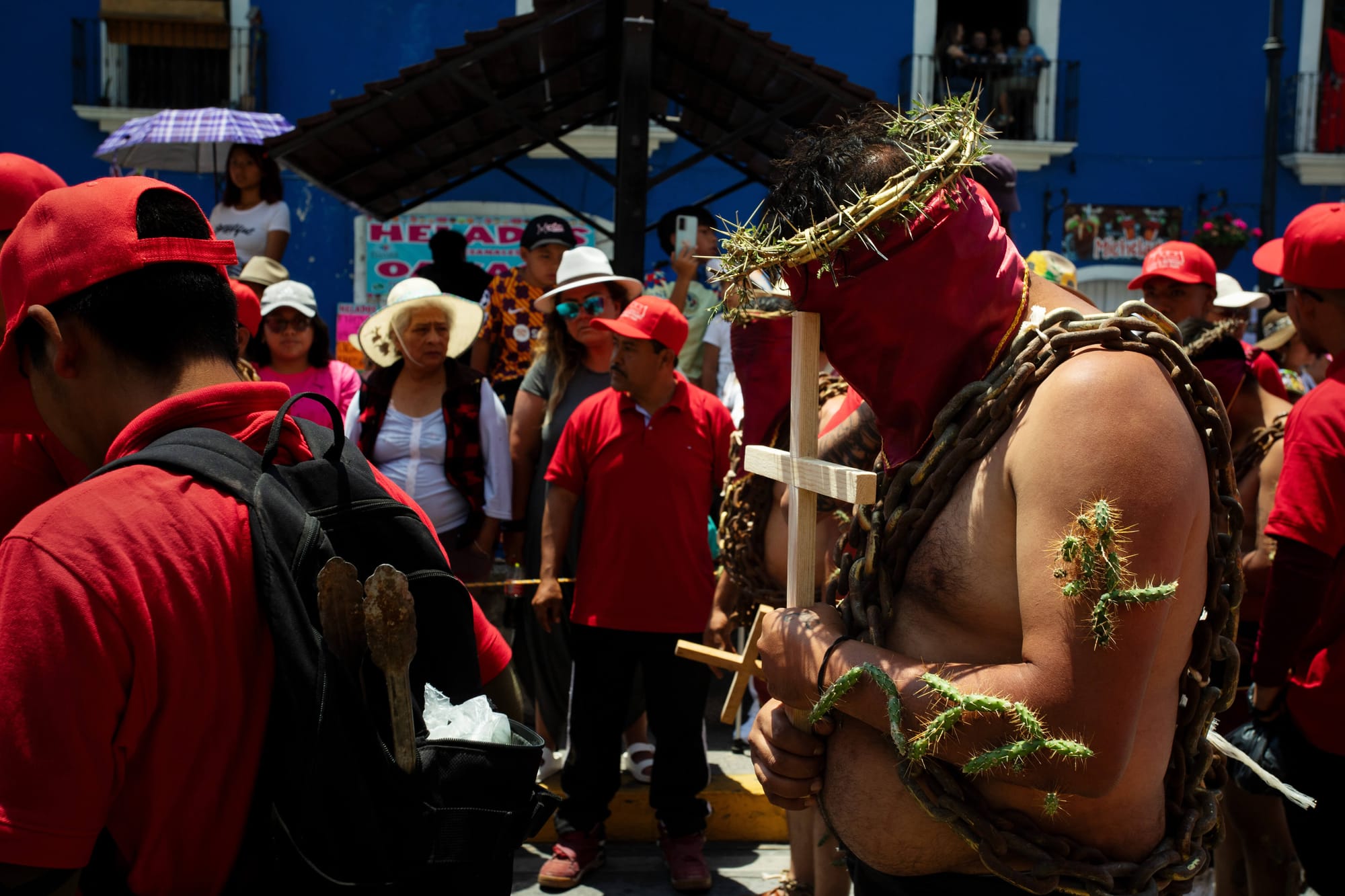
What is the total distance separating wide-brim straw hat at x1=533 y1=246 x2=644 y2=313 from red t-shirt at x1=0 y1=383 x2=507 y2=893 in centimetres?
429

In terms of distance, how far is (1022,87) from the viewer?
50.6ft

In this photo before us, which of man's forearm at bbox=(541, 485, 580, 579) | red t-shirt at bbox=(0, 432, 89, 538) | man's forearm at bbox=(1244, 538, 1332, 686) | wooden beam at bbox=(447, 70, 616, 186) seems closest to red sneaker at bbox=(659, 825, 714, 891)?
man's forearm at bbox=(541, 485, 580, 579)

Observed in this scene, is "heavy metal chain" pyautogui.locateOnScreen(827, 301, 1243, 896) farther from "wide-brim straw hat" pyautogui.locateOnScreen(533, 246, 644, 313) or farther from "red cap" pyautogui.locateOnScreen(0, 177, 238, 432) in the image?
"wide-brim straw hat" pyautogui.locateOnScreen(533, 246, 644, 313)

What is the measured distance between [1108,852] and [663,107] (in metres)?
7.52

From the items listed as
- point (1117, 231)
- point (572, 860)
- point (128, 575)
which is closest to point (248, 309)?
point (572, 860)

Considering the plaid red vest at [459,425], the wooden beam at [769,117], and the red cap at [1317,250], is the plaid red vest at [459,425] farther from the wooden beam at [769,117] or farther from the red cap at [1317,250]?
the red cap at [1317,250]

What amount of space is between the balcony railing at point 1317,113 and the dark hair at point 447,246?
12790mm

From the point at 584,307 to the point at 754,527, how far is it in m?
2.17

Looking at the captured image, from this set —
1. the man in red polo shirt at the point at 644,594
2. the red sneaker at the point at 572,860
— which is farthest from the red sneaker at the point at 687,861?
the red sneaker at the point at 572,860

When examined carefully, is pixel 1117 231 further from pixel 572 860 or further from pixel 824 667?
pixel 824 667

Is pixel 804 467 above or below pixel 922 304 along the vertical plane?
below

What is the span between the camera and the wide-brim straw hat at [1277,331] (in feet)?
22.2

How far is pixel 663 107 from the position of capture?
8.73 m

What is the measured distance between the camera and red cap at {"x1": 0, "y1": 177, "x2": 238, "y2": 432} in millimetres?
1690
